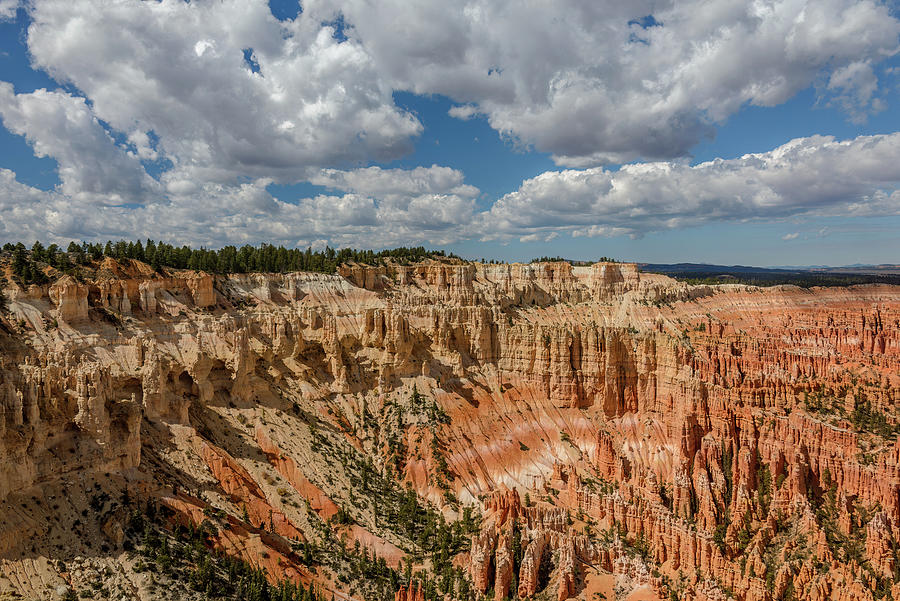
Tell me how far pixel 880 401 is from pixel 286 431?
69932mm

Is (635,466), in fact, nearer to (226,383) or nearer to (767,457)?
(767,457)

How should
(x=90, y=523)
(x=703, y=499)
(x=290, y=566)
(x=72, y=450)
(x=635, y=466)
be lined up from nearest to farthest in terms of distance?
(x=90, y=523), (x=72, y=450), (x=290, y=566), (x=703, y=499), (x=635, y=466)

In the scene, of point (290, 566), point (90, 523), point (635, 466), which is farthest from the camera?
point (635, 466)

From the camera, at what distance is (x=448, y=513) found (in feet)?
201

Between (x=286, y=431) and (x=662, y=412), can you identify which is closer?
(x=286, y=431)

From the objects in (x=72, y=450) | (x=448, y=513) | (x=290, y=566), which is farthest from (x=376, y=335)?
(x=72, y=450)

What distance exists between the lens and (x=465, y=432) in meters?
73.6

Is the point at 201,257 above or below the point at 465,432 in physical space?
above

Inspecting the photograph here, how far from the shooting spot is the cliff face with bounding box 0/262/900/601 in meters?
43.2

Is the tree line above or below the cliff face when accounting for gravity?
above

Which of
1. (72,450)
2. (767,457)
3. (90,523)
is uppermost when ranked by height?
(72,450)

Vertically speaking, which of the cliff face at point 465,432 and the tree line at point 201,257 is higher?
the tree line at point 201,257

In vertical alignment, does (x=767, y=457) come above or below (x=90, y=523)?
below

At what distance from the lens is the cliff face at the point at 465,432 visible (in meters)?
43.2
